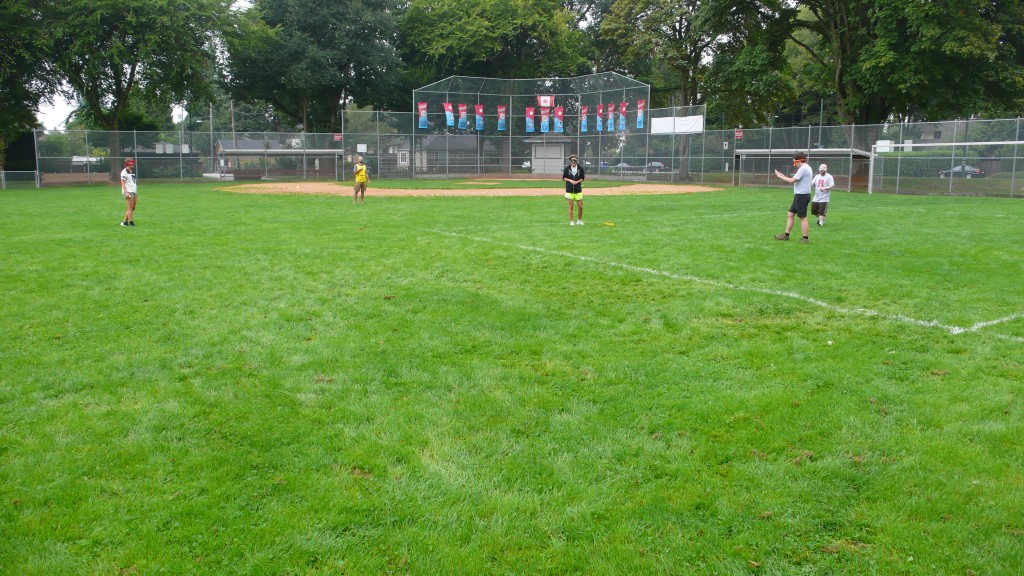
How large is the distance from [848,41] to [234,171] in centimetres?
3293

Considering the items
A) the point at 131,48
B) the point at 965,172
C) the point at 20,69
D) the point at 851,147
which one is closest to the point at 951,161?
the point at 965,172

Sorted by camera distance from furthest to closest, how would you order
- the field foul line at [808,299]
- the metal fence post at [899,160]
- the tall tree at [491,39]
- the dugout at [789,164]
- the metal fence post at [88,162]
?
1. the tall tree at [491,39]
2. the metal fence post at [88,162]
3. the dugout at [789,164]
4. the metal fence post at [899,160]
5. the field foul line at [808,299]

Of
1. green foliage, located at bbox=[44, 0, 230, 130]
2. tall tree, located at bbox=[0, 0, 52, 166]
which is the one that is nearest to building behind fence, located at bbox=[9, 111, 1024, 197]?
tall tree, located at bbox=[0, 0, 52, 166]

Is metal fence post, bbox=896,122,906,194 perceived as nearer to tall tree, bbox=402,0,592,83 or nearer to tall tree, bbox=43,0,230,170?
tall tree, bbox=402,0,592,83

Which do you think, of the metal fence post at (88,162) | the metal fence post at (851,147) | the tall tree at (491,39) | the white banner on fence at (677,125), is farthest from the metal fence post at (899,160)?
the metal fence post at (88,162)

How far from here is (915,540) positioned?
352cm

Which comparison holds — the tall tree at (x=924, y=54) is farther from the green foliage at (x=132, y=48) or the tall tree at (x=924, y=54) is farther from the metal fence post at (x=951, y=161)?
the green foliage at (x=132, y=48)

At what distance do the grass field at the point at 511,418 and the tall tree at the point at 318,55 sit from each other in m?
39.0

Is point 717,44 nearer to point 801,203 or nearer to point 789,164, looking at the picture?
point 789,164

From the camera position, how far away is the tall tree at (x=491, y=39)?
51.2 m

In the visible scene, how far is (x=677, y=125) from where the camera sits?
39.4 metres

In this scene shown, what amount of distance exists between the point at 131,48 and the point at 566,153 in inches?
991

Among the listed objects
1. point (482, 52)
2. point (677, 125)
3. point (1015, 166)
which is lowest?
point (1015, 166)

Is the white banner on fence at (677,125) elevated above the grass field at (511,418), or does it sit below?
above
